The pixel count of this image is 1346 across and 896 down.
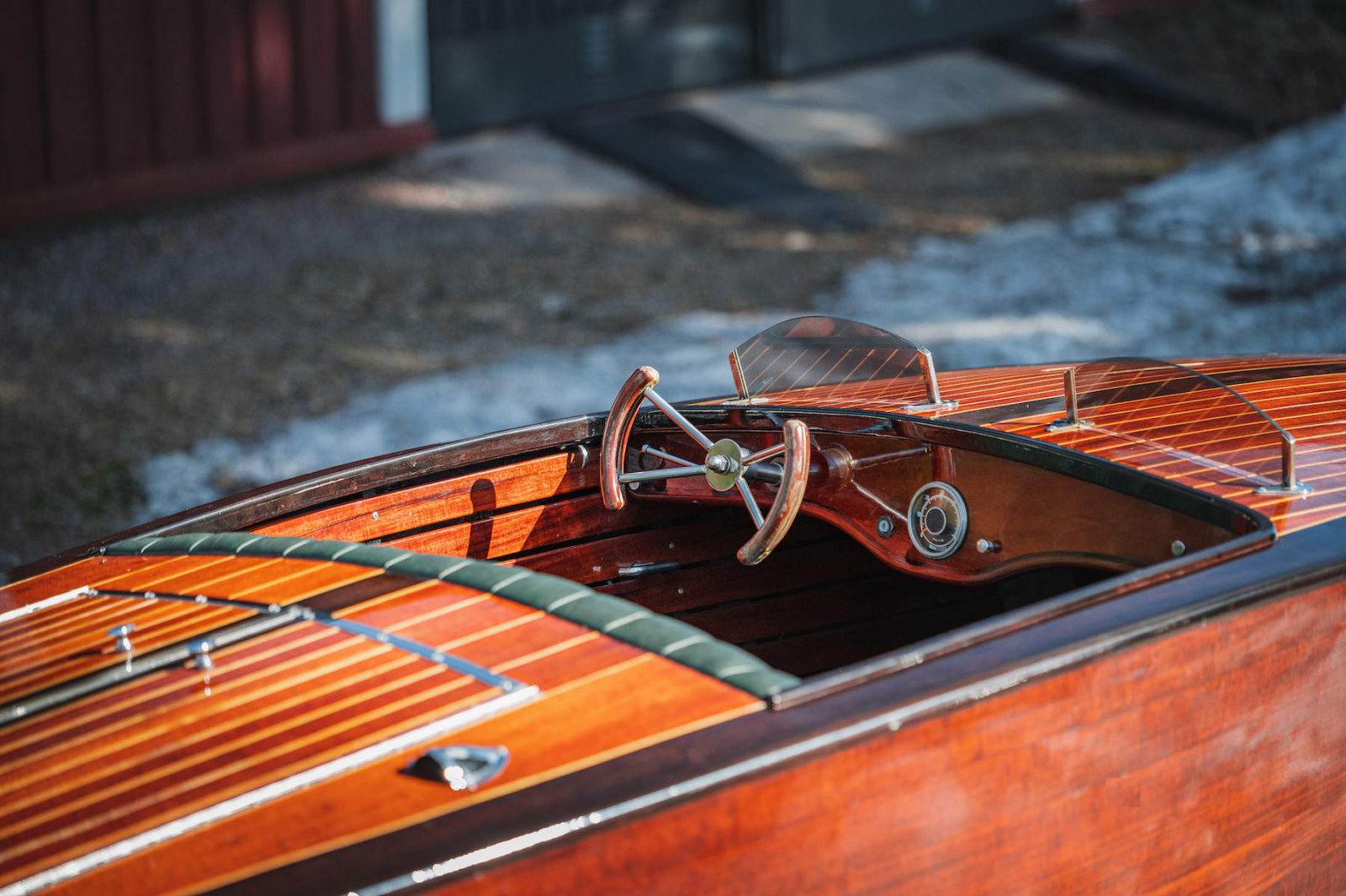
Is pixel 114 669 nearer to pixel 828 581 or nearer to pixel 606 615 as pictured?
pixel 606 615

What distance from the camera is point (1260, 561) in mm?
1865

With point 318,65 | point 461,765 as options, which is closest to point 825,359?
point 461,765

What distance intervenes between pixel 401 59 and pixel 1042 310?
14.3ft

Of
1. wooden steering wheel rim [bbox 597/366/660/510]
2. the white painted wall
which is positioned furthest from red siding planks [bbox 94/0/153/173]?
wooden steering wheel rim [bbox 597/366/660/510]

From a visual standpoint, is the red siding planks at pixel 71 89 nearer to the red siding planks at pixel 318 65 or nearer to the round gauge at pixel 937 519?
the red siding planks at pixel 318 65

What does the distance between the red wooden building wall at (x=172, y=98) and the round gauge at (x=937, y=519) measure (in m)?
5.91

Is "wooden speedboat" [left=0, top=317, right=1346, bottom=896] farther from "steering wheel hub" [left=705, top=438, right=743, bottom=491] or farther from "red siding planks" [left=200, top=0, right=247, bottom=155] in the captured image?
"red siding planks" [left=200, top=0, right=247, bottom=155]

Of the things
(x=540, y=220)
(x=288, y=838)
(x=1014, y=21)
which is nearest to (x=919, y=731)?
(x=288, y=838)

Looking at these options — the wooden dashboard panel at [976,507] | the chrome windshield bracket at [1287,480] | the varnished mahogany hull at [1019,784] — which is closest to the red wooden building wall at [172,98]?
the wooden dashboard panel at [976,507]

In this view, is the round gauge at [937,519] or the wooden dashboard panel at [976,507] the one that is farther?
the round gauge at [937,519]

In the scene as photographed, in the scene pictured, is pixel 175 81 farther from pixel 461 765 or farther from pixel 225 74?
pixel 461 765

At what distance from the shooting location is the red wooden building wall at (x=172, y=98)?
655cm

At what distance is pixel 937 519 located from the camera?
2.39m

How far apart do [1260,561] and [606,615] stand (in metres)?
0.99
